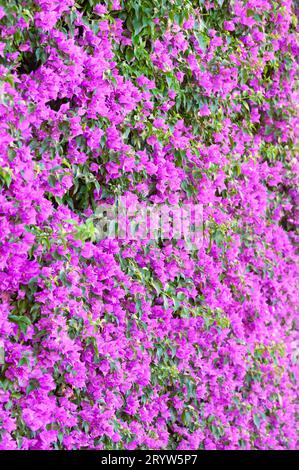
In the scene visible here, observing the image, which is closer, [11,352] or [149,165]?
[11,352]

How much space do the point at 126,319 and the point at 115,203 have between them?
1.41ft

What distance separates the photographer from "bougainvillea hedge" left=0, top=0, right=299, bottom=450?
2.22 metres

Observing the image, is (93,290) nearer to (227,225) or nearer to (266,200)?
(227,225)

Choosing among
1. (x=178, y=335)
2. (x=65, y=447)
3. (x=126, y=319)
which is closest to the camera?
(x=65, y=447)

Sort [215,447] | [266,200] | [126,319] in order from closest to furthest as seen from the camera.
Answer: [126,319]
[215,447]
[266,200]

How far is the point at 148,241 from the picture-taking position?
2.68 meters

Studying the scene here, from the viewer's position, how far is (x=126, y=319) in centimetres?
262

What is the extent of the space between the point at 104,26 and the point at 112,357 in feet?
3.72

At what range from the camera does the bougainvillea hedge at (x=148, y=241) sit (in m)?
2.22

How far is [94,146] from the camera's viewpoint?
2424 mm

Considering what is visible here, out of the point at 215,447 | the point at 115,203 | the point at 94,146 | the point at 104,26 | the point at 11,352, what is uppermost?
the point at 104,26

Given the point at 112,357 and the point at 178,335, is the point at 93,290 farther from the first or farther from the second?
the point at 178,335

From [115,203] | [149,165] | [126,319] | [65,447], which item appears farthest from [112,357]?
[149,165]

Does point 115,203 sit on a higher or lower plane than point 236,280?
higher
